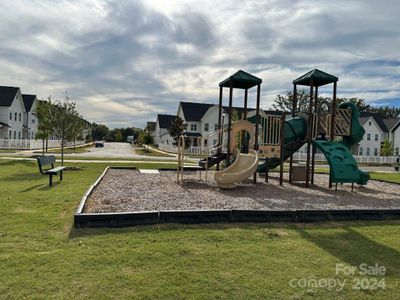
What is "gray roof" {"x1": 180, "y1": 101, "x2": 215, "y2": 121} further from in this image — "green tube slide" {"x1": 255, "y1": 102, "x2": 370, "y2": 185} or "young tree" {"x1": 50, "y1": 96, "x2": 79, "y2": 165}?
"green tube slide" {"x1": 255, "y1": 102, "x2": 370, "y2": 185}

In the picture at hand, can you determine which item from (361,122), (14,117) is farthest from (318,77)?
(361,122)

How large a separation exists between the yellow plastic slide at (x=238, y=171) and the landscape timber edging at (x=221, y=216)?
3.98m

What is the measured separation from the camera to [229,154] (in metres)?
13.6

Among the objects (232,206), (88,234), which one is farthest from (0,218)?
(232,206)

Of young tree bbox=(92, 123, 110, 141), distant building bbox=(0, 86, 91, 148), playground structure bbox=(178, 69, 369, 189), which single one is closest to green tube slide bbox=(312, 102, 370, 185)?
playground structure bbox=(178, 69, 369, 189)

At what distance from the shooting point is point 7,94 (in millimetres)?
48844

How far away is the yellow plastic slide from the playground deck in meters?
0.34

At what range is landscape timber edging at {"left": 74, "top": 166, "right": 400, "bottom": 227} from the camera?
6160 mm

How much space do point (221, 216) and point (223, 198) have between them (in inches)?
106

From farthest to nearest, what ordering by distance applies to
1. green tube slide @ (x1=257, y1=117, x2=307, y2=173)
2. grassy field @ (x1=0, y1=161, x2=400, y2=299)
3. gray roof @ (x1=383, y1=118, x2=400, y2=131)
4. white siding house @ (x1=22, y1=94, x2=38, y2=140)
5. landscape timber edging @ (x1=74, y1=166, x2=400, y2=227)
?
gray roof @ (x1=383, y1=118, x2=400, y2=131) → white siding house @ (x1=22, y1=94, x2=38, y2=140) → green tube slide @ (x1=257, y1=117, x2=307, y2=173) → landscape timber edging @ (x1=74, y1=166, x2=400, y2=227) → grassy field @ (x1=0, y1=161, x2=400, y2=299)

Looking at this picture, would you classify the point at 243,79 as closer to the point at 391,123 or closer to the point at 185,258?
the point at 185,258

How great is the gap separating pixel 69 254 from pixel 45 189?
6.36 m

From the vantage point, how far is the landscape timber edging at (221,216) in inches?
243

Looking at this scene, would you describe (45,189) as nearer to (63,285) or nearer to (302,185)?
(63,285)
